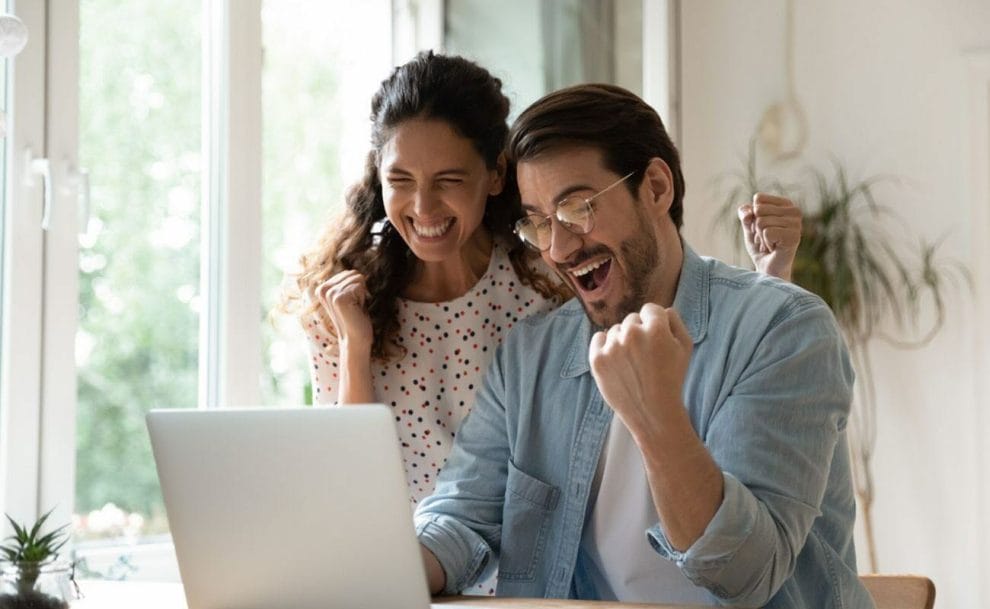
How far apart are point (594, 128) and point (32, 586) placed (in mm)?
877

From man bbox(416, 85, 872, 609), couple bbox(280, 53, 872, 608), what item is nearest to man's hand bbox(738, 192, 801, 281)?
couple bbox(280, 53, 872, 608)

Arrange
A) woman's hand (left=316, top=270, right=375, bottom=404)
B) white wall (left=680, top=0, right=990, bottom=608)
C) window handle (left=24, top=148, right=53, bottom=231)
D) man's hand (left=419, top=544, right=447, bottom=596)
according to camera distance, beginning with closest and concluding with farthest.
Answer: man's hand (left=419, top=544, right=447, bottom=596) → woman's hand (left=316, top=270, right=375, bottom=404) → window handle (left=24, top=148, right=53, bottom=231) → white wall (left=680, top=0, right=990, bottom=608)

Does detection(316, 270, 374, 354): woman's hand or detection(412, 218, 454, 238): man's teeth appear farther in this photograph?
detection(316, 270, 374, 354): woman's hand

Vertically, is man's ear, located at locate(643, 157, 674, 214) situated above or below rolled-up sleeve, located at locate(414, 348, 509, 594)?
above

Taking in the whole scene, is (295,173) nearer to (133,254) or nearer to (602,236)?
(133,254)

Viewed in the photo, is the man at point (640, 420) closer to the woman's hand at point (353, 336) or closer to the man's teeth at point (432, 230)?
the man's teeth at point (432, 230)

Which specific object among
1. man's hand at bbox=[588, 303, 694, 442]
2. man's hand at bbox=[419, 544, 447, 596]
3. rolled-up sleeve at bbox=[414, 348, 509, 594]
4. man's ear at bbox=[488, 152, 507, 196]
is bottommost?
man's hand at bbox=[419, 544, 447, 596]

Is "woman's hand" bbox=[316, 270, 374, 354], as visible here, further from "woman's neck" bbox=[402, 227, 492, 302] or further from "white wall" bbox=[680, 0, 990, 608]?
"white wall" bbox=[680, 0, 990, 608]

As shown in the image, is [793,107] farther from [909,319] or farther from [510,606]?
[510,606]

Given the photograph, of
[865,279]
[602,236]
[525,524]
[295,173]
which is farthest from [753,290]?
[865,279]

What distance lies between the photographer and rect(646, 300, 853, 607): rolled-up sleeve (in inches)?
54.9

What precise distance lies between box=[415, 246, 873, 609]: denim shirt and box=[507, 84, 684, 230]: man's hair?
0.16m

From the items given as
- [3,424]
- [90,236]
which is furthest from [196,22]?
[3,424]

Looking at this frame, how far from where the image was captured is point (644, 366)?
140 centimetres
